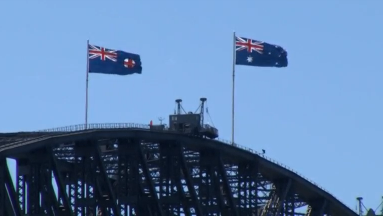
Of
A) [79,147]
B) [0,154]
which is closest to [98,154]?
[79,147]

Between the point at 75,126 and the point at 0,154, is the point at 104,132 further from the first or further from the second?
the point at 0,154

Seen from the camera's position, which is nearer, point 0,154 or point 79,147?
point 0,154

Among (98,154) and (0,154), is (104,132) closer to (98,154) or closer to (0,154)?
(98,154)

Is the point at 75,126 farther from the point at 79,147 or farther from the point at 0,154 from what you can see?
the point at 0,154

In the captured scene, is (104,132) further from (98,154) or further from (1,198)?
(1,198)

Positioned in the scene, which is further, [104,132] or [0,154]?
[104,132]

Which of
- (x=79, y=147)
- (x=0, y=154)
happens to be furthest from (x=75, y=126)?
(x=0, y=154)
